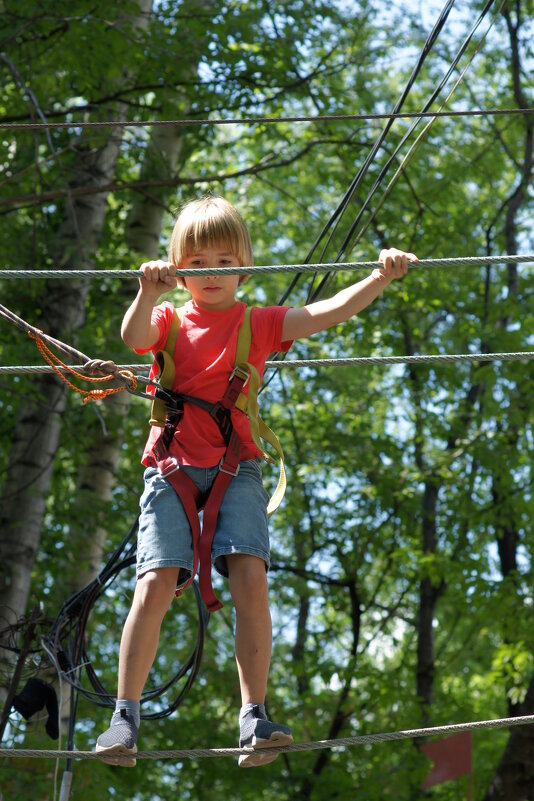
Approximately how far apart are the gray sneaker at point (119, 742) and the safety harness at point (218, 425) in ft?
1.32

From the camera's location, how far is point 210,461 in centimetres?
297

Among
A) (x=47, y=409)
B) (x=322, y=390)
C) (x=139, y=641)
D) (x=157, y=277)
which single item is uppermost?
(x=322, y=390)

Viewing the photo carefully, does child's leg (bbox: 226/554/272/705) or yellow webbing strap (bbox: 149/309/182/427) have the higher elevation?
yellow webbing strap (bbox: 149/309/182/427)

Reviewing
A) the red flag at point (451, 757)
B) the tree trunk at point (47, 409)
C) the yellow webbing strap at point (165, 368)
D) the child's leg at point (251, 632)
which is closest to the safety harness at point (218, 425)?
the yellow webbing strap at point (165, 368)

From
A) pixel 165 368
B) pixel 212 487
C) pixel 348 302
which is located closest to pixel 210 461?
pixel 212 487

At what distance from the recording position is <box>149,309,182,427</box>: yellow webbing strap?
299 centimetres

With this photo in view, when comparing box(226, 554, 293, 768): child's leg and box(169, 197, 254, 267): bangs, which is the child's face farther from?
box(226, 554, 293, 768): child's leg

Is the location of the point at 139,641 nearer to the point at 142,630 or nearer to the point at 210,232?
the point at 142,630

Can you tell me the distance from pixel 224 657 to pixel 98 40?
7.41 metres

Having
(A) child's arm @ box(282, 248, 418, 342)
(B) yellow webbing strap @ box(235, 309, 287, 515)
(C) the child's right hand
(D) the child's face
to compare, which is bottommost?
(B) yellow webbing strap @ box(235, 309, 287, 515)

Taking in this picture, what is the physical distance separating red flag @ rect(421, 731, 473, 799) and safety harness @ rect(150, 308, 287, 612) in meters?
4.53

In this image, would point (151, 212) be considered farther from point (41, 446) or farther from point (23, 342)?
point (41, 446)

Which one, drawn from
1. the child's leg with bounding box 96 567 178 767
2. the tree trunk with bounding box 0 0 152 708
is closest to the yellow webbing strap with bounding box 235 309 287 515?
the child's leg with bounding box 96 567 178 767

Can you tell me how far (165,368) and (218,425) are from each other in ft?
0.72
